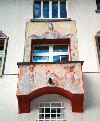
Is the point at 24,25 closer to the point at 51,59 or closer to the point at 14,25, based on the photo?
the point at 14,25

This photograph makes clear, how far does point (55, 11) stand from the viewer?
45.0ft

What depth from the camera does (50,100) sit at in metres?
10.6

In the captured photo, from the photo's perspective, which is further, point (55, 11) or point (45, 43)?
point (55, 11)

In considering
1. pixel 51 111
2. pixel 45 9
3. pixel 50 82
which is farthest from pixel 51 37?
pixel 51 111

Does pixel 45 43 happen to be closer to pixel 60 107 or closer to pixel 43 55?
pixel 43 55

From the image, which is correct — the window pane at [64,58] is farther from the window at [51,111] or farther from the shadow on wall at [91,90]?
the window at [51,111]

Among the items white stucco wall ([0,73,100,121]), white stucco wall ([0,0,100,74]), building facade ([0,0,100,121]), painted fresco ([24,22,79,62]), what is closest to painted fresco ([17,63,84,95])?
building facade ([0,0,100,121])

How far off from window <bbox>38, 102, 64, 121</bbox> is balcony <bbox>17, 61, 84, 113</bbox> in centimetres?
41

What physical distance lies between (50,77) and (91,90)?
66.3 inches

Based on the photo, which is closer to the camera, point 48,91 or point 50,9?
point 48,91

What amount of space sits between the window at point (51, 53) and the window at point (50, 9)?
69.3 inches

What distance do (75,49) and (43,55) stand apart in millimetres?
1387

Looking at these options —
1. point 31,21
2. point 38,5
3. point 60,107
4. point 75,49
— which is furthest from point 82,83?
point 38,5

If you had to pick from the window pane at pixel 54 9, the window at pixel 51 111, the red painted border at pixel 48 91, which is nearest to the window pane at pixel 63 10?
the window pane at pixel 54 9
